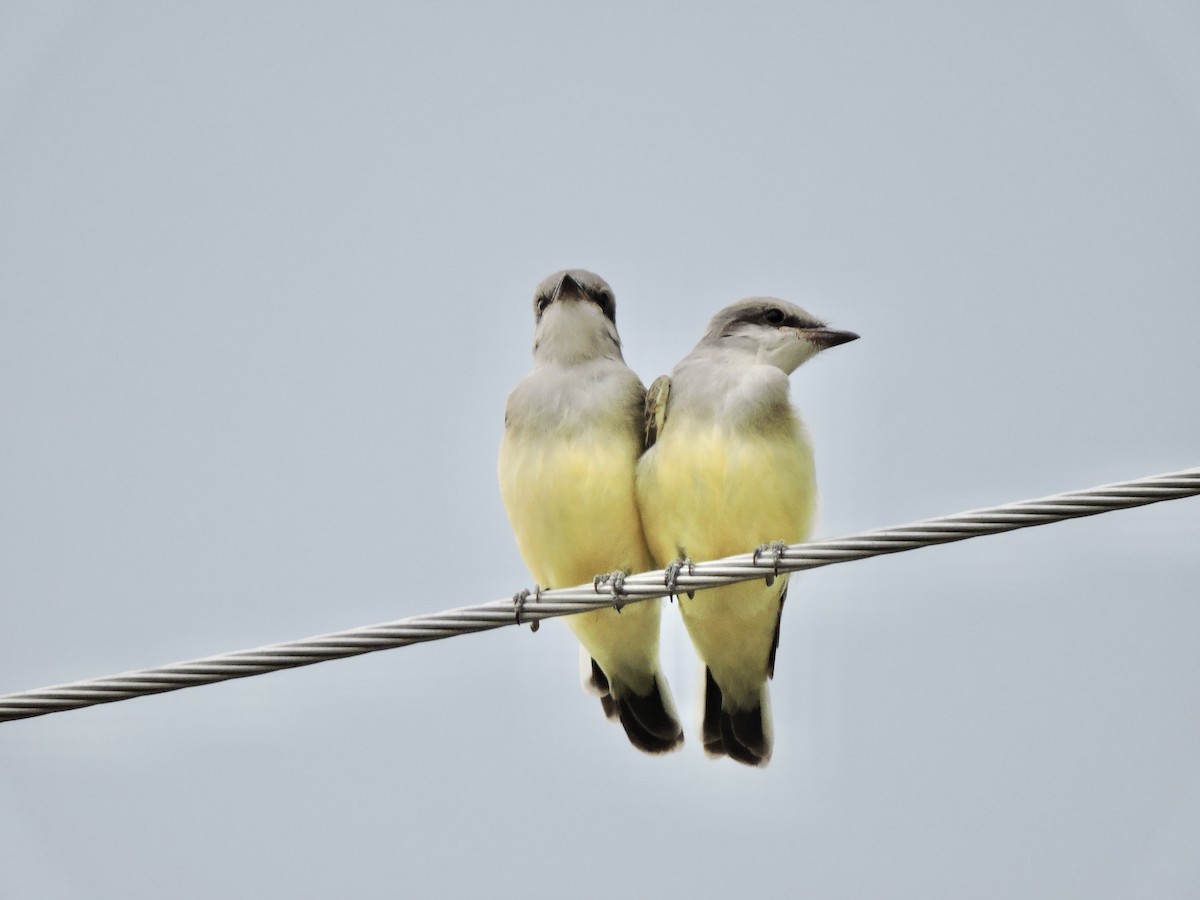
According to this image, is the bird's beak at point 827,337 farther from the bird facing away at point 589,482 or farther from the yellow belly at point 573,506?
the yellow belly at point 573,506

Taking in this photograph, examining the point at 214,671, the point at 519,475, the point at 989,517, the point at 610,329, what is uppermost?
the point at 610,329

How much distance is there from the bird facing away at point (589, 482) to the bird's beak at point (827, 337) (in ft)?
3.33

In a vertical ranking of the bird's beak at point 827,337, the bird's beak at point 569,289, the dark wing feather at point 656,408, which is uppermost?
the bird's beak at point 569,289

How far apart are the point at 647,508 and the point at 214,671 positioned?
9.61 feet

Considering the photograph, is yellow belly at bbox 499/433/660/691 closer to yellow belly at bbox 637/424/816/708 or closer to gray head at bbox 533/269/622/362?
yellow belly at bbox 637/424/816/708

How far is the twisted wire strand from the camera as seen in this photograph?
16.4 ft

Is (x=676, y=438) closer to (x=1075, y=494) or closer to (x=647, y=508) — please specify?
(x=647, y=508)

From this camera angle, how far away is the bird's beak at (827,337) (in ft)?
27.8

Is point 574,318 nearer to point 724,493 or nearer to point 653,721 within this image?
point 724,493

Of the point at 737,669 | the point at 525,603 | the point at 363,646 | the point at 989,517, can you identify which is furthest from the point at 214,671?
the point at 737,669

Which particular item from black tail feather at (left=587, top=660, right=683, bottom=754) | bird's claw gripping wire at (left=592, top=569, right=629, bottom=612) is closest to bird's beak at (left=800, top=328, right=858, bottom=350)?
bird's claw gripping wire at (left=592, top=569, right=629, bottom=612)

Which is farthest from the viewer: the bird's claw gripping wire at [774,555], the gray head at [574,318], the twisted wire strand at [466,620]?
the gray head at [574,318]

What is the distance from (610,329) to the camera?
8.56 m

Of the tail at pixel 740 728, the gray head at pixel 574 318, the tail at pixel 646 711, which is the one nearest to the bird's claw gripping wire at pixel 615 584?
the tail at pixel 646 711
